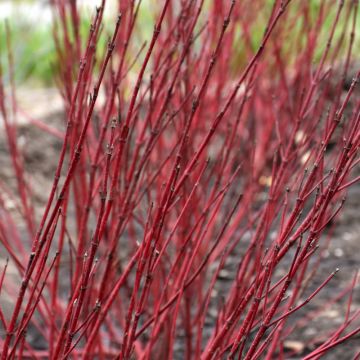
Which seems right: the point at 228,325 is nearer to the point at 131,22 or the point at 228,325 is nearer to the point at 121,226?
the point at 121,226

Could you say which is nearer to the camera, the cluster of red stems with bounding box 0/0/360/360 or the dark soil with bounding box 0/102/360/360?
the cluster of red stems with bounding box 0/0/360/360

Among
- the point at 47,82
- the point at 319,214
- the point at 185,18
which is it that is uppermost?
the point at 185,18

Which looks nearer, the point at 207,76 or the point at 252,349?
the point at 252,349

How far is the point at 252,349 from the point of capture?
132 centimetres

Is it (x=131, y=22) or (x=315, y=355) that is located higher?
(x=131, y=22)

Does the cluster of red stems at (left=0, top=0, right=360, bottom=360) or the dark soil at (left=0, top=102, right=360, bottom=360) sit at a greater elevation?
the cluster of red stems at (left=0, top=0, right=360, bottom=360)

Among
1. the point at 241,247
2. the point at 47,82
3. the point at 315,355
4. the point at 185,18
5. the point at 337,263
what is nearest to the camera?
the point at 315,355

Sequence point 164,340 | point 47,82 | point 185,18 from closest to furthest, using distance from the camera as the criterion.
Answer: point 185,18 < point 164,340 < point 47,82

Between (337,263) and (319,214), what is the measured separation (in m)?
2.02

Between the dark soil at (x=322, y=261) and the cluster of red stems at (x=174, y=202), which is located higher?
the cluster of red stems at (x=174, y=202)

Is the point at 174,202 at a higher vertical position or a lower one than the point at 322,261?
higher

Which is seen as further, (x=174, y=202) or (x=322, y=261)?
(x=322, y=261)

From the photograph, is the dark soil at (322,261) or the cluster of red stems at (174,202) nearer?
the cluster of red stems at (174,202)

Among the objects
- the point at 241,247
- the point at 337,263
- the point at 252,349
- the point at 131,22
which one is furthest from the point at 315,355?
the point at 241,247
